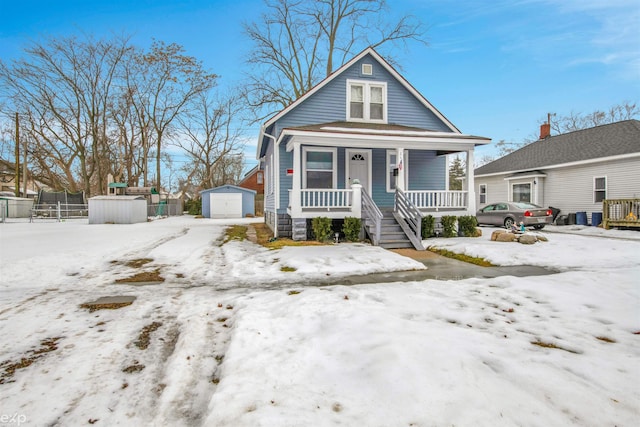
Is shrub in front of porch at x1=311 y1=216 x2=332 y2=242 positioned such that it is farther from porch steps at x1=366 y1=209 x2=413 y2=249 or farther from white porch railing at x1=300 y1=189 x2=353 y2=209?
porch steps at x1=366 y1=209 x2=413 y2=249

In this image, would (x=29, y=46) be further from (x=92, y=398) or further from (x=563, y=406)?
(x=563, y=406)

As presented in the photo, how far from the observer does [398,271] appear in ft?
20.5

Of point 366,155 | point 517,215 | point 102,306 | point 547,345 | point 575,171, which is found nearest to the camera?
point 547,345

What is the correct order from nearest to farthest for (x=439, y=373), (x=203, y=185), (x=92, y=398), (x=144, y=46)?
(x=92, y=398) < (x=439, y=373) < (x=144, y=46) < (x=203, y=185)

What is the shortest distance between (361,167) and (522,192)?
40.6 feet

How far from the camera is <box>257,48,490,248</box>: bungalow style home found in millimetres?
9789

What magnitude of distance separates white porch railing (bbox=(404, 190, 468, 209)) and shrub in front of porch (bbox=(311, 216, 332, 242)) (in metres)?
2.96

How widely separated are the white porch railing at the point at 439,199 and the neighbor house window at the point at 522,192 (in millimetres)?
9936

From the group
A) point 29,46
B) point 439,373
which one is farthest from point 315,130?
point 29,46

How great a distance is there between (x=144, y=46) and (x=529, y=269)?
3469 cm

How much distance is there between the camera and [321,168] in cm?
1171

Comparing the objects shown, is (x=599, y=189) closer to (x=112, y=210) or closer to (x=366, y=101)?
(x=366, y=101)

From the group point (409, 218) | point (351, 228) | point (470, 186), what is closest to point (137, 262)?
point (351, 228)

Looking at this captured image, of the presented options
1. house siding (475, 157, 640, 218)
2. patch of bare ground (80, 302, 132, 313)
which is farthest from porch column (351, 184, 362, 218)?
house siding (475, 157, 640, 218)
